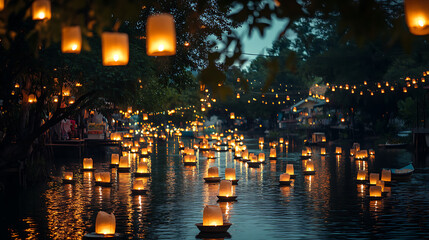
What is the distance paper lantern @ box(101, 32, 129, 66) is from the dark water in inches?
301

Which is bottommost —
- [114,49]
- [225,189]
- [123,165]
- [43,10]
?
[225,189]

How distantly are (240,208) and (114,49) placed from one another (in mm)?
12196

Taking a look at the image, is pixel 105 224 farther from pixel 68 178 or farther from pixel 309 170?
pixel 309 170

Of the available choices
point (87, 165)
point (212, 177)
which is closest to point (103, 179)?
point (212, 177)

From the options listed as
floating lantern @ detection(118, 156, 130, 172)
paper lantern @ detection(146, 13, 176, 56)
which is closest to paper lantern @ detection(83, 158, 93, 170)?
floating lantern @ detection(118, 156, 130, 172)

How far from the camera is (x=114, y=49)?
8.30 m

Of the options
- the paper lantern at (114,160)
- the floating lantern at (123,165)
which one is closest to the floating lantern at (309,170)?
the floating lantern at (123,165)

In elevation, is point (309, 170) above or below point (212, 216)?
above

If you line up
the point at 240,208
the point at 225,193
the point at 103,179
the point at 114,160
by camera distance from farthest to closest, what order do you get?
the point at 114,160, the point at 103,179, the point at 225,193, the point at 240,208

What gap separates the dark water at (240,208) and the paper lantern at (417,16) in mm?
8774

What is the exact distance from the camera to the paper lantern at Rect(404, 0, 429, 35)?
6.93m

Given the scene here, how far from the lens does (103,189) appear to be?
2505 cm

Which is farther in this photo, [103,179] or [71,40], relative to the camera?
[103,179]

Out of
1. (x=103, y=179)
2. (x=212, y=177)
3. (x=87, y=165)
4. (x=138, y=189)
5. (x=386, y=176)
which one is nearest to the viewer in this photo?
(x=138, y=189)
